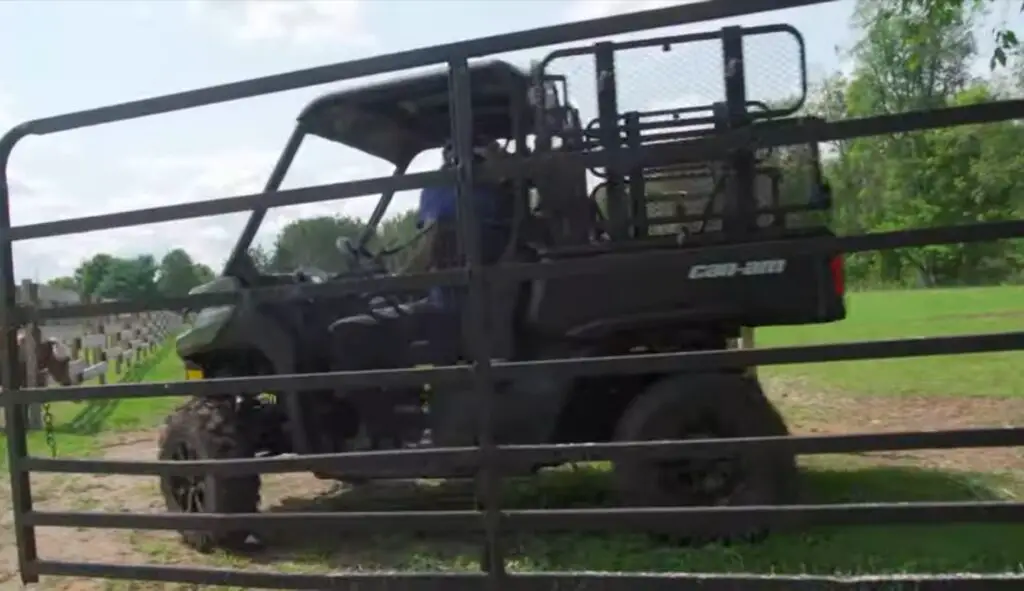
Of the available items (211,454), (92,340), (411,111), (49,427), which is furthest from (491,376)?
(92,340)

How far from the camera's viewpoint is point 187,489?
5.19 meters

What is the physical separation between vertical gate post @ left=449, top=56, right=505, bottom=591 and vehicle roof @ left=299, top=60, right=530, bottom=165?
1.56 metres

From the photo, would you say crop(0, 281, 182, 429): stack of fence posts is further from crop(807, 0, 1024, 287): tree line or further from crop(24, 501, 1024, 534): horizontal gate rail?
crop(807, 0, 1024, 287): tree line

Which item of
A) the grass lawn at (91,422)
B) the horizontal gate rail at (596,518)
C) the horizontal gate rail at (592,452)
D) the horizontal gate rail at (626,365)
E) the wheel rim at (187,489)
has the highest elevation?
the horizontal gate rail at (626,365)

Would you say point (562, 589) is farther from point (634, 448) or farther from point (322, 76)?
point (322, 76)

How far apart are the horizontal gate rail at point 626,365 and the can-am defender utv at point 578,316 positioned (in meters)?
0.88

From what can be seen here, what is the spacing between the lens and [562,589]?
9.93 feet

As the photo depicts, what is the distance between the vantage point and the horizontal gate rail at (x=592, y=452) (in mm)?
2643

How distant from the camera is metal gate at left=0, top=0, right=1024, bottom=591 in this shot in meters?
2.68

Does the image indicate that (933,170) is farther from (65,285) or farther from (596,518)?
(596,518)

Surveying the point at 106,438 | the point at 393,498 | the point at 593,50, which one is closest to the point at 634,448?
the point at 593,50

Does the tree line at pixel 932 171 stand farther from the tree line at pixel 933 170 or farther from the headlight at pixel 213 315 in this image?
the headlight at pixel 213 315

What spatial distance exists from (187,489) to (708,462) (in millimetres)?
2538

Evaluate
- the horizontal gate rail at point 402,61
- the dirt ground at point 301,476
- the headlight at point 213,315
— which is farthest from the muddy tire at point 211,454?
the horizontal gate rail at point 402,61
